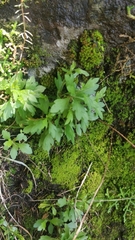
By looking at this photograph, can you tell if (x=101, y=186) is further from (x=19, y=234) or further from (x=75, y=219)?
(x=19, y=234)

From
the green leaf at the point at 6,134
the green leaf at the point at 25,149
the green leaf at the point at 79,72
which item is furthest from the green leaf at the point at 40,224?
the green leaf at the point at 79,72

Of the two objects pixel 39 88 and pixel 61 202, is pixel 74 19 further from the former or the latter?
pixel 61 202

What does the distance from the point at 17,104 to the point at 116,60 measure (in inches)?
32.4

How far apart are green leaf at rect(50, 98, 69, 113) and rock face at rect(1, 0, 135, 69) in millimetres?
448

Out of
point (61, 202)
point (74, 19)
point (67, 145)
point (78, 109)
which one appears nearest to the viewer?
point (78, 109)

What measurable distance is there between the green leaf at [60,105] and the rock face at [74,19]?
448mm

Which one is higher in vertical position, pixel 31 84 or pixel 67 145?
pixel 31 84

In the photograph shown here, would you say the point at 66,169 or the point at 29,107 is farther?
the point at 66,169

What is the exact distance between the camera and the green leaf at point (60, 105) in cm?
194

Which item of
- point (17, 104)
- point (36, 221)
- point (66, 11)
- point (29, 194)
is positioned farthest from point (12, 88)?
point (36, 221)

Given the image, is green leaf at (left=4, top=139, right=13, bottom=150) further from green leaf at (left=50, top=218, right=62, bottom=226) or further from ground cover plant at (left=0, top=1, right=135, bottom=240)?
green leaf at (left=50, top=218, right=62, bottom=226)

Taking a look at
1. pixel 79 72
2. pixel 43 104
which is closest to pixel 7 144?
pixel 43 104

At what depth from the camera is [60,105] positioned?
195 centimetres

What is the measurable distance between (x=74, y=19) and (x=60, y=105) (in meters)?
0.63
